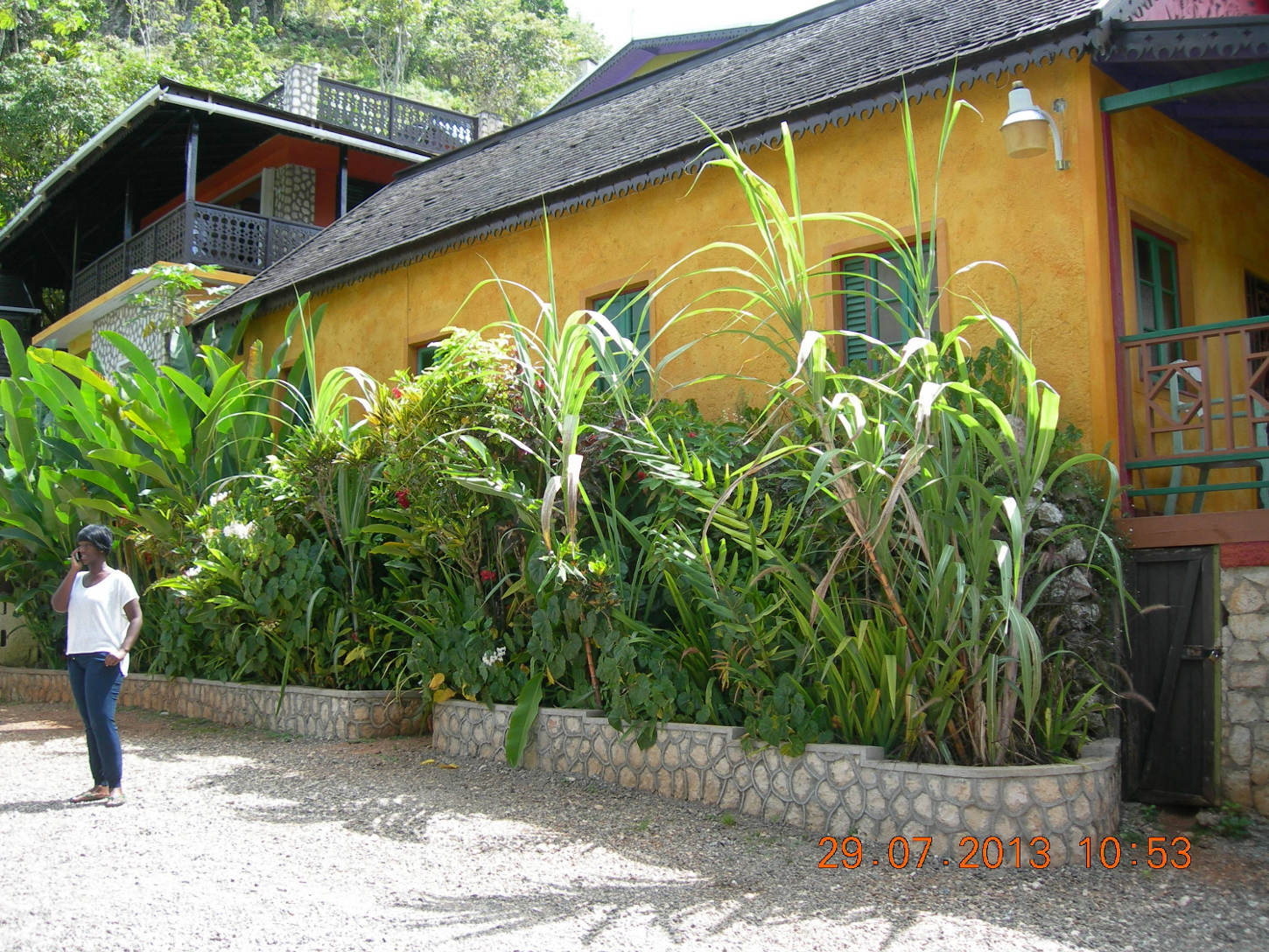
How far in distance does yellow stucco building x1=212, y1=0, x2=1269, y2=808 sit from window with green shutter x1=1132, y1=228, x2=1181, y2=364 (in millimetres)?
19

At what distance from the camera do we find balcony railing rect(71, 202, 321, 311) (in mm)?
16094

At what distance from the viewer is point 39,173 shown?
2672 cm

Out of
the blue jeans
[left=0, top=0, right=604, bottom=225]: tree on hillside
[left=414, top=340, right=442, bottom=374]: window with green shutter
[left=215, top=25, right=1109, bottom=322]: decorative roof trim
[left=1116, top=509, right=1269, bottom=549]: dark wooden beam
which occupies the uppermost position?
[left=0, top=0, right=604, bottom=225]: tree on hillside

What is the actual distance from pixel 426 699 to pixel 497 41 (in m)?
35.7

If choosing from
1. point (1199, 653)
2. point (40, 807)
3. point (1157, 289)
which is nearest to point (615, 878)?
point (40, 807)

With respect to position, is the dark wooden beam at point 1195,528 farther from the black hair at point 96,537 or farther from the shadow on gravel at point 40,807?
the shadow on gravel at point 40,807

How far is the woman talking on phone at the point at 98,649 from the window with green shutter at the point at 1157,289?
6348 millimetres

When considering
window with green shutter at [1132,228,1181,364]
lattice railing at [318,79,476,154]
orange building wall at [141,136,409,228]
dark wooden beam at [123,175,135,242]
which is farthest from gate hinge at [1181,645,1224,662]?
dark wooden beam at [123,175,135,242]

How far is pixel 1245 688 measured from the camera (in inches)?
232

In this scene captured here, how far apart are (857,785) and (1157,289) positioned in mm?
4404

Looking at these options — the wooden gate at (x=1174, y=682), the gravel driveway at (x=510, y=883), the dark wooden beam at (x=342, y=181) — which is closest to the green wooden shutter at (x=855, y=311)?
the wooden gate at (x=1174, y=682)

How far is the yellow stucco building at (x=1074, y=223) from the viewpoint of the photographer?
6055 millimetres

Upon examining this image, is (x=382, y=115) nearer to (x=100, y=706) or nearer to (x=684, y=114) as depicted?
(x=684, y=114)

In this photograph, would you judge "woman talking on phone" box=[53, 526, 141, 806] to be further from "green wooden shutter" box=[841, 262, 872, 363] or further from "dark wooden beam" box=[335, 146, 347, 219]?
"dark wooden beam" box=[335, 146, 347, 219]
